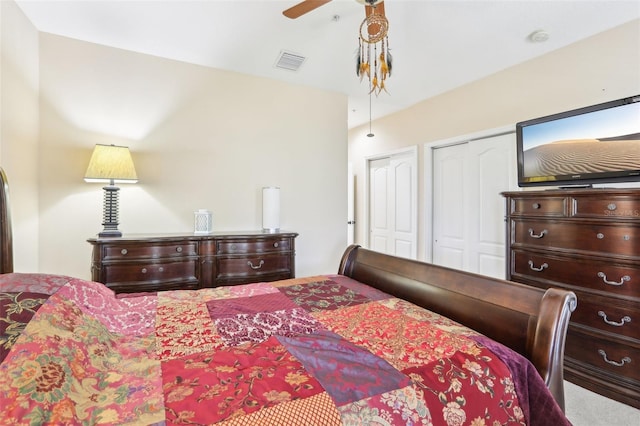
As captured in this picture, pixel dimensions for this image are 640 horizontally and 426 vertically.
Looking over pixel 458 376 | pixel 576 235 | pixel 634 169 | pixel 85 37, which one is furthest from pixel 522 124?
pixel 85 37

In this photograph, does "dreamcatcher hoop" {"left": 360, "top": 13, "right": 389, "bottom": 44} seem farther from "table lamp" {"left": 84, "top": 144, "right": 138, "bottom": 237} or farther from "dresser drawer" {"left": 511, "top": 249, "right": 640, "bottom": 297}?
"table lamp" {"left": 84, "top": 144, "right": 138, "bottom": 237}

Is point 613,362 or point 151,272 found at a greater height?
point 151,272

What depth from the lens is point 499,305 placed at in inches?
50.8

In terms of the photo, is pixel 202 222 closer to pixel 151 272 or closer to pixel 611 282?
pixel 151 272

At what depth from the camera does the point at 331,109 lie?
153 inches

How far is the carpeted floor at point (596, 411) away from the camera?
180 cm

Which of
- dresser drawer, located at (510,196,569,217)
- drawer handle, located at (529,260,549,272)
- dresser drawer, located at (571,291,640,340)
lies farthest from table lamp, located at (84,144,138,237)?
dresser drawer, located at (571,291,640,340)

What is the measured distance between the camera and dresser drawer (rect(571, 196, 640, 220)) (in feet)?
6.34

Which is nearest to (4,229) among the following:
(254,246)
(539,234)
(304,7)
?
(254,246)

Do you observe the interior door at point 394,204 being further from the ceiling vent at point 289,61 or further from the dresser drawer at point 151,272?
the dresser drawer at point 151,272

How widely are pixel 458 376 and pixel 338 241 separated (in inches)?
117

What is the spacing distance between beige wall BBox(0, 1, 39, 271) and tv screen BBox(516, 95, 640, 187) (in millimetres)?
3947

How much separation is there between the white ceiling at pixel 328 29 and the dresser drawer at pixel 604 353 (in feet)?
7.86

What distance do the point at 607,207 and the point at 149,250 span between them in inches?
131
